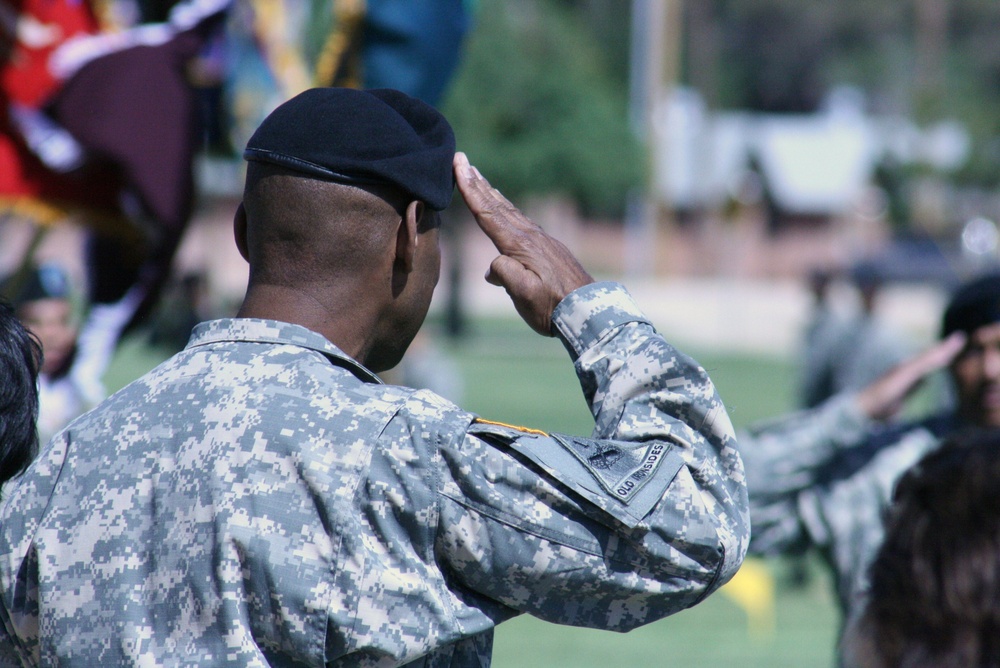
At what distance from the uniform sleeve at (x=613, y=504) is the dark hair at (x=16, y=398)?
86 centimetres

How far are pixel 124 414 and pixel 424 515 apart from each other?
0.48 metres

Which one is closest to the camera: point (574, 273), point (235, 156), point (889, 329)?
point (574, 273)

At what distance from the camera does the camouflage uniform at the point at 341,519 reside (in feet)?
5.85

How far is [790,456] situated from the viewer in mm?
3695

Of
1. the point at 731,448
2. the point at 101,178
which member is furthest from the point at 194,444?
the point at 101,178

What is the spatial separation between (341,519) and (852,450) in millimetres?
2346

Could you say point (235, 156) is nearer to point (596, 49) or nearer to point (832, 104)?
point (596, 49)

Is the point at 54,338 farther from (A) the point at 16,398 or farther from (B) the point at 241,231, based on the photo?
(B) the point at 241,231

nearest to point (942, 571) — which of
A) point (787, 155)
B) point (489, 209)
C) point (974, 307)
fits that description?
point (489, 209)

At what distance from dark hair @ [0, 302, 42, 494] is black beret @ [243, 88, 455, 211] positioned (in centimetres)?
60

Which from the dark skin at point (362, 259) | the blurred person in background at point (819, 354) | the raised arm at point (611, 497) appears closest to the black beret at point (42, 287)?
the dark skin at point (362, 259)

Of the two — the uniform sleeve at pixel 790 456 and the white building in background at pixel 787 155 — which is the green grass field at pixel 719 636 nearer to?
the uniform sleeve at pixel 790 456

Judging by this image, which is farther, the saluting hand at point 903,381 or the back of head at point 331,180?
the saluting hand at point 903,381

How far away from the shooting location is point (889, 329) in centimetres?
1018
